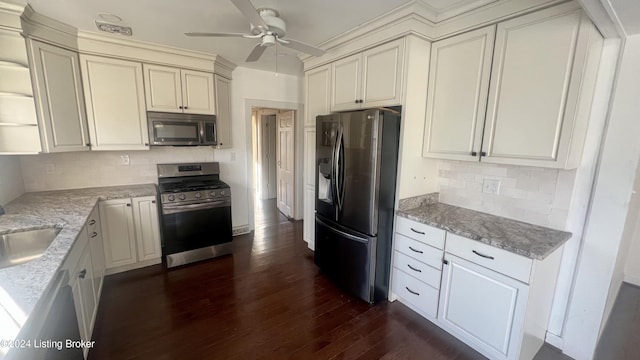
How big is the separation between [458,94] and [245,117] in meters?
2.88

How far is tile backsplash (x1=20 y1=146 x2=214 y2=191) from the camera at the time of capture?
108 inches

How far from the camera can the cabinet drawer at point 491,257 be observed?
1626 millimetres

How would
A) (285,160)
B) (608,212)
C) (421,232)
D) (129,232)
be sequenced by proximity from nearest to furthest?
1. (608,212)
2. (421,232)
3. (129,232)
4. (285,160)

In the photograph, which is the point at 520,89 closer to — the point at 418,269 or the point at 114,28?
the point at 418,269

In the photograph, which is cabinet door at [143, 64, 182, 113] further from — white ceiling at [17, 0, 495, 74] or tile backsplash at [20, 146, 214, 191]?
tile backsplash at [20, 146, 214, 191]

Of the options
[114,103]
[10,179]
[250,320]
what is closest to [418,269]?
[250,320]

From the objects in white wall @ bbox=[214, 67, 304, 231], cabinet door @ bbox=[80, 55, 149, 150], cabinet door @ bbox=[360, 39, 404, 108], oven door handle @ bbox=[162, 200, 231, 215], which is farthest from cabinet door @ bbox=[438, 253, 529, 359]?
cabinet door @ bbox=[80, 55, 149, 150]

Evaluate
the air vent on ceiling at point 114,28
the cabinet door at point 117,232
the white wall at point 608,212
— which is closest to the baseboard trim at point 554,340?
the white wall at point 608,212

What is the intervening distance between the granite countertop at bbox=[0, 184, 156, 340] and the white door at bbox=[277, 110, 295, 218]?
2277mm

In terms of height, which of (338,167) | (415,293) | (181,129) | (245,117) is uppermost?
(245,117)

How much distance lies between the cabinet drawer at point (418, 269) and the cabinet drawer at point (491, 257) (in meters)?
0.27

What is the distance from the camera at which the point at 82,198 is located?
2.55 metres

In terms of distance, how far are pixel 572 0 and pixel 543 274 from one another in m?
1.71

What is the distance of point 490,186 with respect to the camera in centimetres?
228
